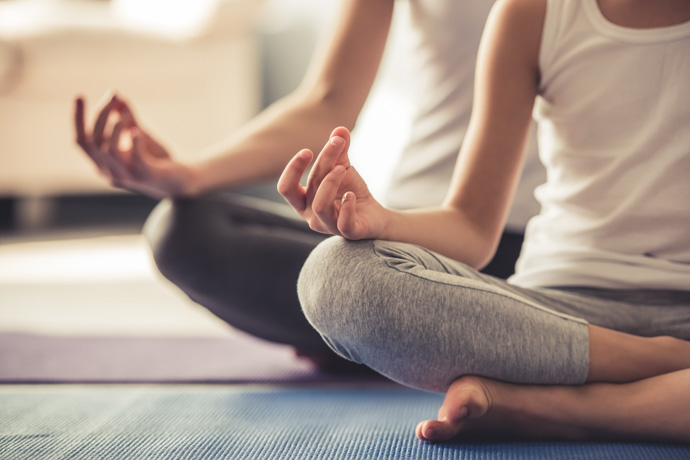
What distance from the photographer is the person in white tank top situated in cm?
60

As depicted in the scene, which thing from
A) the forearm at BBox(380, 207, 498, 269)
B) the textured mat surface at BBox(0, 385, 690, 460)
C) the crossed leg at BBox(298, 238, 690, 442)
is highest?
the forearm at BBox(380, 207, 498, 269)

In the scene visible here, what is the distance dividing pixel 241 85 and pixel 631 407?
2275mm

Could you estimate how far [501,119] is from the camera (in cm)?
72

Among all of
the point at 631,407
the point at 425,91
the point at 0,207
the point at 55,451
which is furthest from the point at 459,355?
the point at 0,207

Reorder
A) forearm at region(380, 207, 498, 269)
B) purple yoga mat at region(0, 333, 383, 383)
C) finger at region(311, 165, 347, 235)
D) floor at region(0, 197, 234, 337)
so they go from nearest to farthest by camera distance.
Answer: finger at region(311, 165, 347, 235) < forearm at region(380, 207, 498, 269) < purple yoga mat at region(0, 333, 383, 383) < floor at region(0, 197, 234, 337)

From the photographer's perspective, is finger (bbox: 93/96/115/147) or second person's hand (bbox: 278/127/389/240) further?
finger (bbox: 93/96/115/147)

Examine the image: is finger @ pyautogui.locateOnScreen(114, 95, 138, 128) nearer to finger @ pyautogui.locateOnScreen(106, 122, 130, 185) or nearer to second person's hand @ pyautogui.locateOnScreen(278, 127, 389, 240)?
finger @ pyautogui.locateOnScreen(106, 122, 130, 185)

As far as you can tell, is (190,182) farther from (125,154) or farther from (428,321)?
(428,321)

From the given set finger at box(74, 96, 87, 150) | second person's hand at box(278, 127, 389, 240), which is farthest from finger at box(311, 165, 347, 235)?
finger at box(74, 96, 87, 150)

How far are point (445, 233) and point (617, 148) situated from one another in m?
0.20

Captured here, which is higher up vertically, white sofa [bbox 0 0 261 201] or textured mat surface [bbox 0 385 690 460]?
white sofa [bbox 0 0 261 201]

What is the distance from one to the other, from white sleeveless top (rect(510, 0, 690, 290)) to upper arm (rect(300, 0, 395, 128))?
1.01 feet

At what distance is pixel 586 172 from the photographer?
28.7 inches

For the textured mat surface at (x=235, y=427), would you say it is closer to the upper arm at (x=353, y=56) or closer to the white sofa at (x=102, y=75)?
the upper arm at (x=353, y=56)
